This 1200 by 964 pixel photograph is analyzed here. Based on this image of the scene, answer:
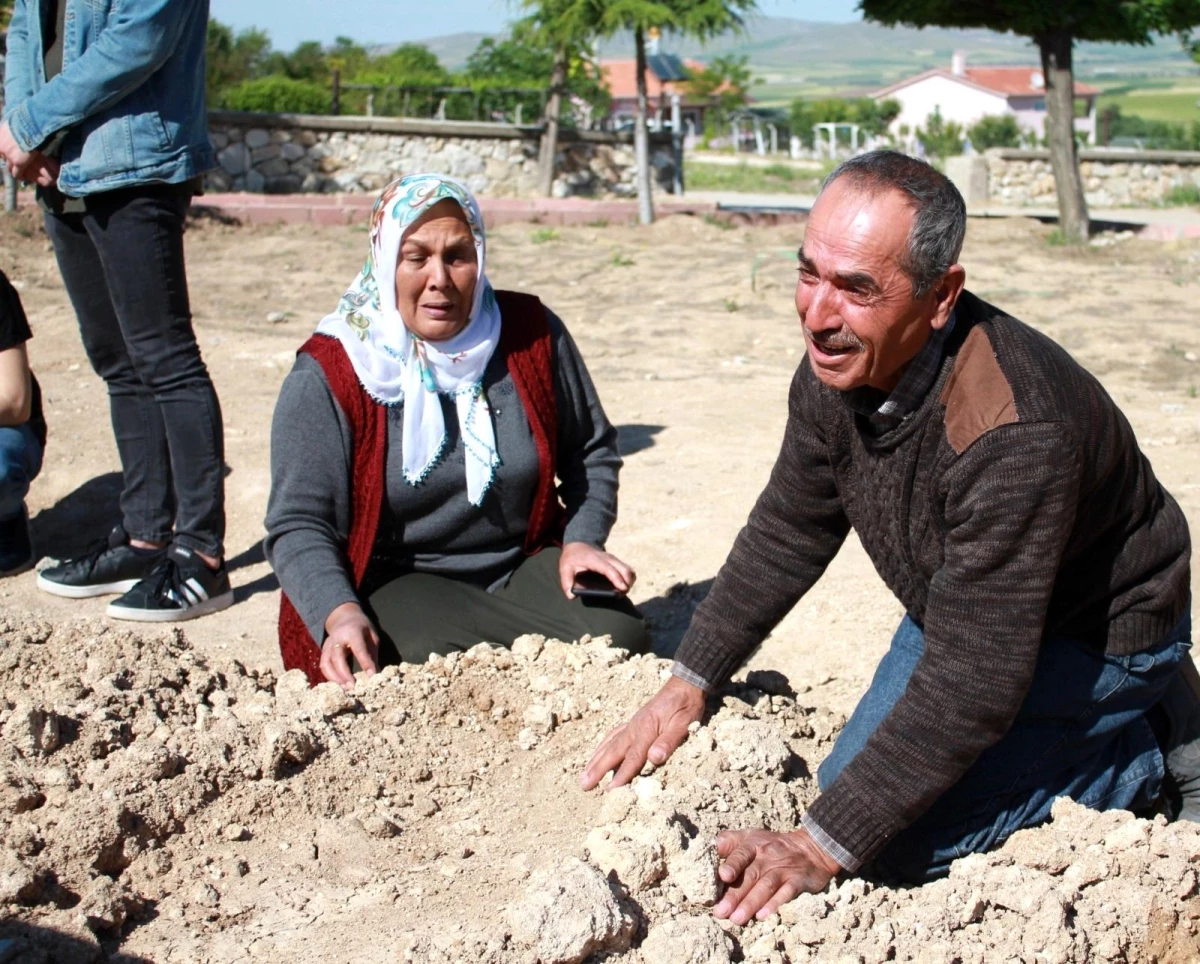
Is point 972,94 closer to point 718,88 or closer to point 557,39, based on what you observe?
point 718,88

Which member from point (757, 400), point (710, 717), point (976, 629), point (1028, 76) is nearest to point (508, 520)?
point (710, 717)

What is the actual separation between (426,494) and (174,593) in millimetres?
1286

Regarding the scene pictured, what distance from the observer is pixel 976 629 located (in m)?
2.16

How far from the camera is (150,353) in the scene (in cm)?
405

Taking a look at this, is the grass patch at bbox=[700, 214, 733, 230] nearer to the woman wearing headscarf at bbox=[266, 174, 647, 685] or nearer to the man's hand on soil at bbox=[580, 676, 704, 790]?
the woman wearing headscarf at bbox=[266, 174, 647, 685]

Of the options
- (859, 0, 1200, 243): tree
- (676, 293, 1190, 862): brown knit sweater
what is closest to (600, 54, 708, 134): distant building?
(859, 0, 1200, 243): tree

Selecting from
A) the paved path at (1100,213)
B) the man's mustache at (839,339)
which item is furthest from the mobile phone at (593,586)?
the paved path at (1100,213)

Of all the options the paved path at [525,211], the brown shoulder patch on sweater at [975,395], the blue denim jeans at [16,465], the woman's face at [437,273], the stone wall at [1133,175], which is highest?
the stone wall at [1133,175]

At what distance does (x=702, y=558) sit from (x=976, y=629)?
2.37m

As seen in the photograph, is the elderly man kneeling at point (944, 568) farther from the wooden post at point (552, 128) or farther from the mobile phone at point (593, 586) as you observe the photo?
the wooden post at point (552, 128)

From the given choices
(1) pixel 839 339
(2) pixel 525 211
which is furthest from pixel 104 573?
(2) pixel 525 211

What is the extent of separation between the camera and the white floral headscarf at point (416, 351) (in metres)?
3.21

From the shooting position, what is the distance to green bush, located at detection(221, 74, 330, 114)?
1942 centimetres

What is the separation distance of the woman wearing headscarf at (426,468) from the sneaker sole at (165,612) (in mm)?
1011
